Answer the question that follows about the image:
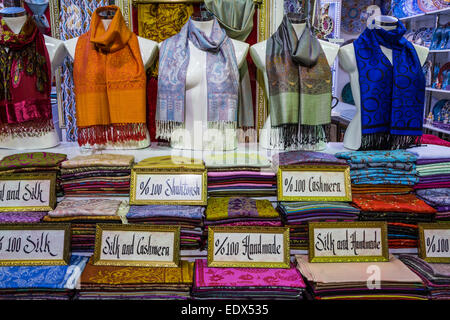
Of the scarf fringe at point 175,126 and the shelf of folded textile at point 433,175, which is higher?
the scarf fringe at point 175,126

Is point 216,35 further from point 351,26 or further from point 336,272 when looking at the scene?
point 351,26

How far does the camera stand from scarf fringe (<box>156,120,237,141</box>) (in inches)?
75.9

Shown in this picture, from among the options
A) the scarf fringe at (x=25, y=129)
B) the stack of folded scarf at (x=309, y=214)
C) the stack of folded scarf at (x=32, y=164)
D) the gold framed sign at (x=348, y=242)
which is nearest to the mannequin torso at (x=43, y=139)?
the scarf fringe at (x=25, y=129)

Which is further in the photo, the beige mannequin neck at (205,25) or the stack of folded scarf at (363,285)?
the beige mannequin neck at (205,25)

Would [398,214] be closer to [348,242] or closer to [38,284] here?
[348,242]

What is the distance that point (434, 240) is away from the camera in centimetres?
163

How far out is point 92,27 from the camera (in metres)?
1.88

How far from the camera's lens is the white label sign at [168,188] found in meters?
1.63

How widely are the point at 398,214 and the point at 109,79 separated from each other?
1.40 metres

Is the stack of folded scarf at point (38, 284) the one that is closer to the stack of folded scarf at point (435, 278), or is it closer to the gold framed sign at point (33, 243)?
the gold framed sign at point (33, 243)

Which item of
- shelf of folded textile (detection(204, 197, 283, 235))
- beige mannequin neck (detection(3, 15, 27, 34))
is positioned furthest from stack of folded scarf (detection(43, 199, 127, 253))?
beige mannequin neck (detection(3, 15, 27, 34))

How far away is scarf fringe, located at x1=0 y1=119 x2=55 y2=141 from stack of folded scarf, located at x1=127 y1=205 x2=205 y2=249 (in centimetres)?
71

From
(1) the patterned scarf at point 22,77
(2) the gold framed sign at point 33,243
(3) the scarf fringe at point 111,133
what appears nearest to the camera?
(2) the gold framed sign at point 33,243
